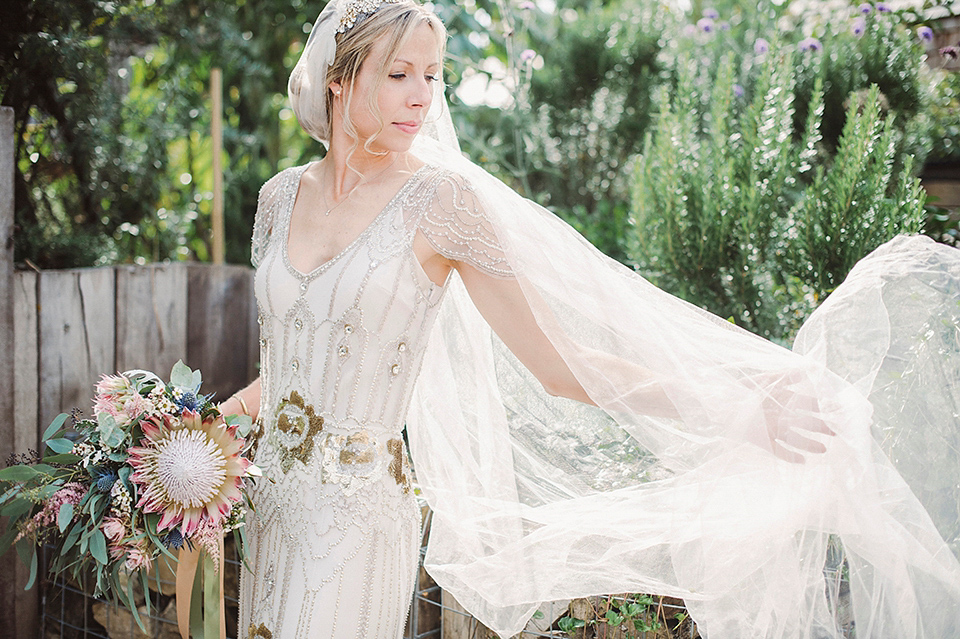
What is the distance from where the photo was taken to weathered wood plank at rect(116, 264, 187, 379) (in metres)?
3.26

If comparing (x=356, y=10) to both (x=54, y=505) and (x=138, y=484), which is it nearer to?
(x=138, y=484)

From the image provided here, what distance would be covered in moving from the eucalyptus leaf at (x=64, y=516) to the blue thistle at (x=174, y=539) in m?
0.18

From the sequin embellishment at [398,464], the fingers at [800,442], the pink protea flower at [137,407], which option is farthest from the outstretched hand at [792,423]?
the pink protea flower at [137,407]

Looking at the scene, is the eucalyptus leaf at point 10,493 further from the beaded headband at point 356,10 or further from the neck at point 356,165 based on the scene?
the beaded headband at point 356,10

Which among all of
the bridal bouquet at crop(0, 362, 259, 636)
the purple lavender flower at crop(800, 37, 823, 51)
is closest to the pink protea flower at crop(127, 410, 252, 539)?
the bridal bouquet at crop(0, 362, 259, 636)

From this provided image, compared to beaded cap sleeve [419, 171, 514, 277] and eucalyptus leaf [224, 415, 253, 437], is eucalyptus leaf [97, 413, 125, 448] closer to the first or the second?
eucalyptus leaf [224, 415, 253, 437]

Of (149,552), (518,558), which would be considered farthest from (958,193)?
(149,552)

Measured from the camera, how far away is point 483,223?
1791 millimetres

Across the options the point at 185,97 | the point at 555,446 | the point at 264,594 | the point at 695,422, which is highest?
the point at 185,97

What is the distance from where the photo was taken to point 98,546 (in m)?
1.55

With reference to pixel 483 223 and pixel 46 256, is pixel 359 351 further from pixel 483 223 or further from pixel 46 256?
pixel 46 256

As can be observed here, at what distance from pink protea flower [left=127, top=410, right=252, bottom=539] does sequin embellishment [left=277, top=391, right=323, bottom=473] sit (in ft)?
0.62

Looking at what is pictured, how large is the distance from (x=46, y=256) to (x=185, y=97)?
4.81ft

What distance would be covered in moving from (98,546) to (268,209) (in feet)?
3.12
